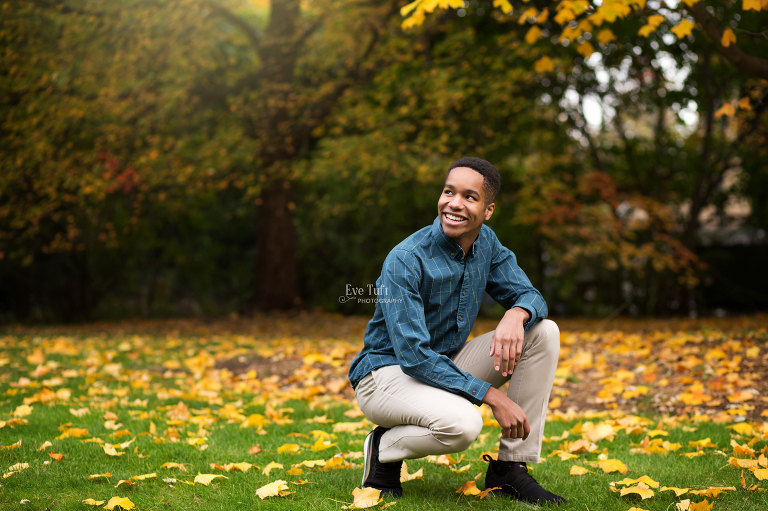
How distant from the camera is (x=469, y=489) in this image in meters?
2.77

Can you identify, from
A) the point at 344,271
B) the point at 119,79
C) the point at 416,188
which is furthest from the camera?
the point at 344,271

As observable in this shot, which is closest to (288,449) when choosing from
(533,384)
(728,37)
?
(533,384)

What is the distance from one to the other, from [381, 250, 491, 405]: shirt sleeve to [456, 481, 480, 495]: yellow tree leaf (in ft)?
1.57

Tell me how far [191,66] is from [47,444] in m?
8.30

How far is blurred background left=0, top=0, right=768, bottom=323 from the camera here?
9078 millimetres

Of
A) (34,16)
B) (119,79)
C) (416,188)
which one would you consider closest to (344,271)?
(416,188)

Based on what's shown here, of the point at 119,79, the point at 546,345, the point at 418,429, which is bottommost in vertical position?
the point at 418,429

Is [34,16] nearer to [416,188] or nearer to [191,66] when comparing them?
[191,66]

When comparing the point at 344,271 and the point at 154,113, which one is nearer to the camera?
the point at 154,113

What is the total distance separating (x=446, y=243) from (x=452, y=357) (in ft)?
1.77

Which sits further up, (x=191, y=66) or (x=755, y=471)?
(x=191, y=66)

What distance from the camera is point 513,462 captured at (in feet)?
8.98

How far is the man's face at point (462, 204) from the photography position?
267 cm

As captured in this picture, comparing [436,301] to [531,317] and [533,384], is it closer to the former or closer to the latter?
[531,317]
